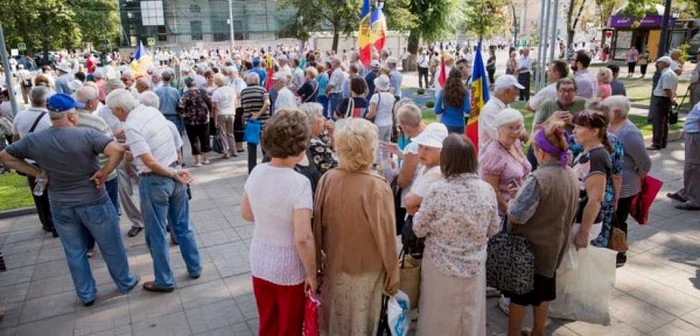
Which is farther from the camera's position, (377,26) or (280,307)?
(377,26)

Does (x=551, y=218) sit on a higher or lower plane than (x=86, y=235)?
higher

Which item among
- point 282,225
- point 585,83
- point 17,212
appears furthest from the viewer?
point 17,212

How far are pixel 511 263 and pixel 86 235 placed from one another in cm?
377

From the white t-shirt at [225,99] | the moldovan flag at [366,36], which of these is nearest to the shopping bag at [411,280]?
the white t-shirt at [225,99]

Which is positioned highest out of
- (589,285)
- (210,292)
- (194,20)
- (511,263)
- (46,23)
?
(194,20)

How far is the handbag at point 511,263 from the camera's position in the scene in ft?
11.1

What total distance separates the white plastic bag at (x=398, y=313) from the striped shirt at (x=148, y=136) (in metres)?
2.55

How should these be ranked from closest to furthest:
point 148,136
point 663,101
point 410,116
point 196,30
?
point 148,136
point 410,116
point 663,101
point 196,30

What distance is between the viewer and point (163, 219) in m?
4.60

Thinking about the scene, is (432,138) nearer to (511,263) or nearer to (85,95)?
(511,263)

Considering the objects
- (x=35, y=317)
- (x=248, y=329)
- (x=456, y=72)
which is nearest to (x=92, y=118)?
(x=35, y=317)

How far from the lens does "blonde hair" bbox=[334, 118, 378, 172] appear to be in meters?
2.83

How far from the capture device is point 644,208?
5125 millimetres

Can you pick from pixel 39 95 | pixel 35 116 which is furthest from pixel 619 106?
pixel 35 116
